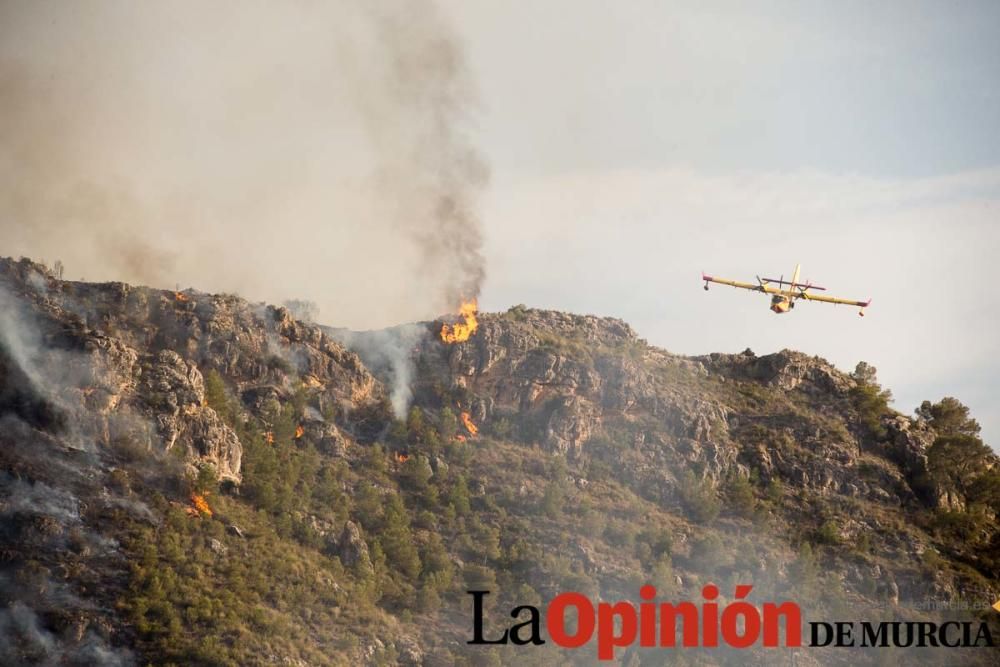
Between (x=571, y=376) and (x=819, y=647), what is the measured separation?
163ft

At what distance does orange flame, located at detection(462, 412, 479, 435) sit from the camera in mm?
165625

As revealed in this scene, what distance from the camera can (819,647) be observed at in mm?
144125

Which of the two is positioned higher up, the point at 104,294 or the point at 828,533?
the point at 104,294

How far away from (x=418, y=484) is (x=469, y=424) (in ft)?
47.2

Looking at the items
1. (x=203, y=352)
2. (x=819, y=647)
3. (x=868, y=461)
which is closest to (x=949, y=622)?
(x=819, y=647)

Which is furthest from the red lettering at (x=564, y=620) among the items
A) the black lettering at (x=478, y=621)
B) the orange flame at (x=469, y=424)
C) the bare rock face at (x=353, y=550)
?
the orange flame at (x=469, y=424)

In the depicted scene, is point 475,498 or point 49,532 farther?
point 475,498

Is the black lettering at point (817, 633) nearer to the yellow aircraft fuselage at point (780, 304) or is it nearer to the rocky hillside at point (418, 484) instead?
the rocky hillside at point (418, 484)

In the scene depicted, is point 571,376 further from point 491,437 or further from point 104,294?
point 104,294

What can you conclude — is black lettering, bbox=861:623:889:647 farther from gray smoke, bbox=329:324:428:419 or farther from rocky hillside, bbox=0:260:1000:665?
gray smoke, bbox=329:324:428:419

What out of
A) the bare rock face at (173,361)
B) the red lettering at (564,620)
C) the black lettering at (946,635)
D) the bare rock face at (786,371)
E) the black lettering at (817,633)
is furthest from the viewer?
the bare rock face at (786,371)

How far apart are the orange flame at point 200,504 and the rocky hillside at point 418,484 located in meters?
0.36

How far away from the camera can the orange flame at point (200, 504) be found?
433 ft

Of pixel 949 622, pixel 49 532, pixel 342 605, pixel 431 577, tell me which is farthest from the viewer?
pixel 949 622
